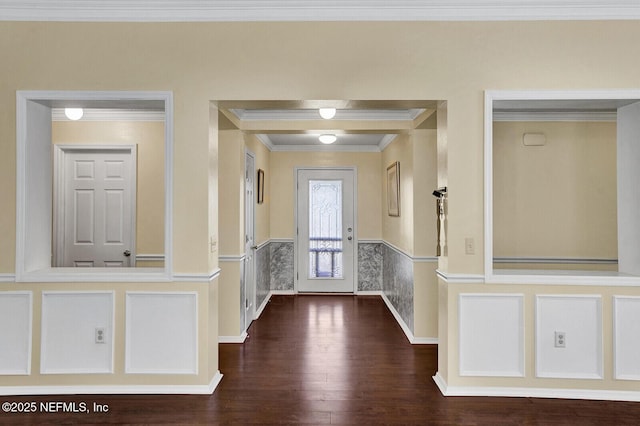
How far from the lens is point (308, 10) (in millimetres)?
2932

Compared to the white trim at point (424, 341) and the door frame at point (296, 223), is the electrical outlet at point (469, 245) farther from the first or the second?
the door frame at point (296, 223)

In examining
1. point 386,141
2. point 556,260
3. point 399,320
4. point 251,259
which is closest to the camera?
point 556,260

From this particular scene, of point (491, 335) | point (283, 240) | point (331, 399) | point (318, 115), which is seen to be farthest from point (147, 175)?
point (491, 335)

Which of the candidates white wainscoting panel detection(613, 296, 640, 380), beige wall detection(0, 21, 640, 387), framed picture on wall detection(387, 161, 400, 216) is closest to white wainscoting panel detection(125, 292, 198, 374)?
beige wall detection(0, 21, 640, 387)

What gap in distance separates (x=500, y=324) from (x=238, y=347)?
241 cm

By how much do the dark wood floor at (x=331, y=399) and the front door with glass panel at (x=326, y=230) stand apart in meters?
2.56

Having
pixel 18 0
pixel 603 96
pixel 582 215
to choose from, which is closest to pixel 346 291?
pixel 582 215

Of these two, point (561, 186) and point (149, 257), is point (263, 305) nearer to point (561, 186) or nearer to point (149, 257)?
point (149, 257)

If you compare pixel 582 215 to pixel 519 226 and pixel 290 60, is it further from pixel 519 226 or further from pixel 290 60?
pixel 290 60

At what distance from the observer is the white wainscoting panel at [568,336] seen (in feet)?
9.59

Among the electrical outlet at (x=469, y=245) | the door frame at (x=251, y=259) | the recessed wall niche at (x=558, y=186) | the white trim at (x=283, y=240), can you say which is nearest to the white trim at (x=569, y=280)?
the electrical outlet at (x=469, y=245)

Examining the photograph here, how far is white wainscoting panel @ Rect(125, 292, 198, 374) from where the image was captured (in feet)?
9.76

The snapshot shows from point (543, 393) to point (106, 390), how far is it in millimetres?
3075

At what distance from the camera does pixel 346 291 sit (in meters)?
6.72
